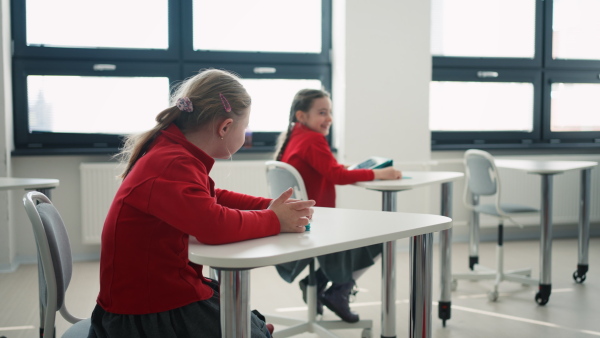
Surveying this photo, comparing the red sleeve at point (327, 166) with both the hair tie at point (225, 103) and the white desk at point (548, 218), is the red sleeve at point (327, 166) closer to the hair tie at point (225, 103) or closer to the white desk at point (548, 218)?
the white desk at point (548, 218)

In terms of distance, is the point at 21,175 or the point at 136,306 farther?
the point at 21,175

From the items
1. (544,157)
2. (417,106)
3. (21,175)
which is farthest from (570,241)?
(21,175)

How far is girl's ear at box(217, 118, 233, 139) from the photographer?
4.69 ft

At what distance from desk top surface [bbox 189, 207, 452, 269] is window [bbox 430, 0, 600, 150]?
3.26 m

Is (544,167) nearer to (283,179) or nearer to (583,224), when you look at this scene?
(583,224)

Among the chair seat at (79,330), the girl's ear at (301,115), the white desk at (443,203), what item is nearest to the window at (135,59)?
the girl's ear at (301,115)

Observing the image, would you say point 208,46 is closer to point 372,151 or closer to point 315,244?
point 372,151

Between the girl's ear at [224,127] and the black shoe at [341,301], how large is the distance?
1379 mm

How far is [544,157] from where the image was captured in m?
4.79

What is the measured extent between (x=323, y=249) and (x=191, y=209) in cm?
28

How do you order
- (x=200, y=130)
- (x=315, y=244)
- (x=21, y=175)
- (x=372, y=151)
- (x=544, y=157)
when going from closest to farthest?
(x=315, y=244) → (x=200, y=130) → (x=21, y=175) → (x=372, y=151) → (x=544, y=157)

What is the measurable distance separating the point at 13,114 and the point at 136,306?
334 centimetres

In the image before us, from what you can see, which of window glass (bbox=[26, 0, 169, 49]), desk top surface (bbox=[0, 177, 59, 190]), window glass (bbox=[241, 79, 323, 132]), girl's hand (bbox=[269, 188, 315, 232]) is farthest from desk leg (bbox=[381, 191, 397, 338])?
window glass (bbox=[26, 0, 169, 49])

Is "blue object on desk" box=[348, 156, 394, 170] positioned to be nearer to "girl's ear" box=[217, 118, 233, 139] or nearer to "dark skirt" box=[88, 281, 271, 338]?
"girl's ear" box=[217, 118, 233, 139]
